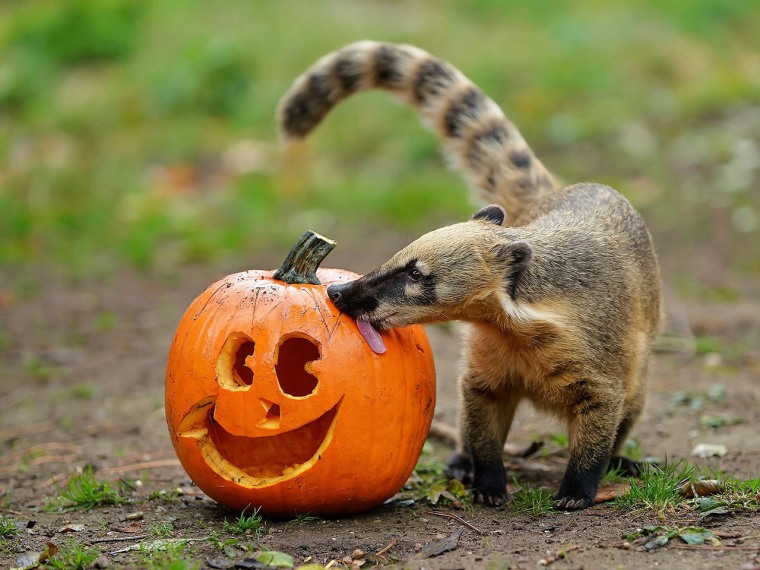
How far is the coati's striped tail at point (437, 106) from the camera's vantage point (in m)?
6.55

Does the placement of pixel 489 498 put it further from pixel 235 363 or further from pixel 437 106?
pixel 437 106

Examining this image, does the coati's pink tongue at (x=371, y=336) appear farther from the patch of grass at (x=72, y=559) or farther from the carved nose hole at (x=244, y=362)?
the patch of grass at (x=72, y=559)

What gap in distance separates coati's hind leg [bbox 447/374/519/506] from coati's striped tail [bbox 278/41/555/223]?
1.55 m

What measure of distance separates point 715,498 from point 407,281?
5.92ft

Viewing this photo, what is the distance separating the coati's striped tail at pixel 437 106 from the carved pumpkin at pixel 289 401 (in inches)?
76.8

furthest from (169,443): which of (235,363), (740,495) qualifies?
(740,495)

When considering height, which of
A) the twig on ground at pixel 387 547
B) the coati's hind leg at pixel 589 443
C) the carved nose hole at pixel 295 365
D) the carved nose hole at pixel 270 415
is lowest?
the twig on ground at pixel 387 547

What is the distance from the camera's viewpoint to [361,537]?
4.57m

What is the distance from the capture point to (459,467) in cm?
585

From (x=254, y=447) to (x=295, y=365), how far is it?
449mm

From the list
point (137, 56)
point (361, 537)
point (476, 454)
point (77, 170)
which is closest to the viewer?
point (361, 537)

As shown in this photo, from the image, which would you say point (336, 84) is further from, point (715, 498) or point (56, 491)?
point (715, 498)

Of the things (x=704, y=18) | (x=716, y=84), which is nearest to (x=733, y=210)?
(x=716, y=84)

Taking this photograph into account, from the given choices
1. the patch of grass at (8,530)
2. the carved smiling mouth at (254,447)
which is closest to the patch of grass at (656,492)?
the carved smiling mouth at (254,447)
